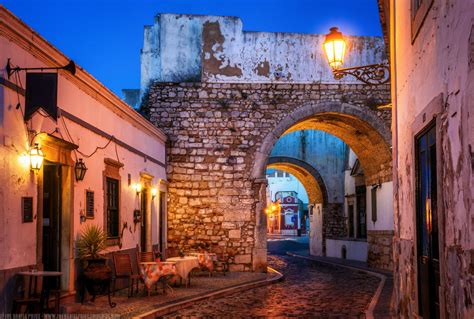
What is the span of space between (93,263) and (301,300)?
4228mm

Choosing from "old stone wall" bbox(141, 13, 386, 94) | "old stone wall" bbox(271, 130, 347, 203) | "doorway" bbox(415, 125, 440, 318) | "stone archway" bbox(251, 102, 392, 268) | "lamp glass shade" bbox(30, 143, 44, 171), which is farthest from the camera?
"old stone wall" bbox(271, 130, 347, 203)

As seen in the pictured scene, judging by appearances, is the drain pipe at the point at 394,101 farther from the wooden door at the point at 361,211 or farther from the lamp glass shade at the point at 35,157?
the wooden door at the point at 361,211

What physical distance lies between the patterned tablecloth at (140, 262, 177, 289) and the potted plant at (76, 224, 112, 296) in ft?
4.79

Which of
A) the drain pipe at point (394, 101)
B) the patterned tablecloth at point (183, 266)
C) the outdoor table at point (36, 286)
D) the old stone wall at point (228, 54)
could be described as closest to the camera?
the outdoor table at point (36, 286)

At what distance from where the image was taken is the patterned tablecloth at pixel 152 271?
39.7 feet

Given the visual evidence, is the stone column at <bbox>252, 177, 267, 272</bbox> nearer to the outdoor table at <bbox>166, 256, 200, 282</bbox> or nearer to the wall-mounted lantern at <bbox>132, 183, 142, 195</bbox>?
the outdoor table at <bbox>166, 256, 200, 282</bbox>

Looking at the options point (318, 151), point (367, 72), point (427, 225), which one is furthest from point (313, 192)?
point (427, 225)

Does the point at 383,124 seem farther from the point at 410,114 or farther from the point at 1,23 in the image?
the point at 1,23

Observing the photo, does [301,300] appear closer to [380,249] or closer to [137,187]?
[137,187]

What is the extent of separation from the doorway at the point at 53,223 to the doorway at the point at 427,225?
18.8ft

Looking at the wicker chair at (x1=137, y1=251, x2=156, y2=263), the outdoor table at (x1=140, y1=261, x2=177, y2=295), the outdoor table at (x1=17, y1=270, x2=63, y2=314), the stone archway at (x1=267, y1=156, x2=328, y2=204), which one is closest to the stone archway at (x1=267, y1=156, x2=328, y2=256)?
the stone archway at (x1=267, y1=156, x2=328, y2=204)

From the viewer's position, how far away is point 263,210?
1847 centimetres

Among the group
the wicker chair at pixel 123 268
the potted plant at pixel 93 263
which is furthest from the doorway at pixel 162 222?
the potted plant at pixel 93 263

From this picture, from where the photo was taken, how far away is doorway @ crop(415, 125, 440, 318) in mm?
6332
